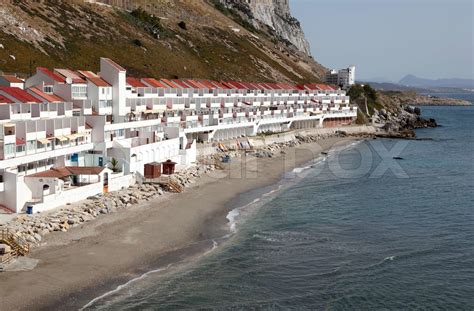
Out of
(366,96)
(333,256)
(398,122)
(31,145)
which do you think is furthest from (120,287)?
(366,96)

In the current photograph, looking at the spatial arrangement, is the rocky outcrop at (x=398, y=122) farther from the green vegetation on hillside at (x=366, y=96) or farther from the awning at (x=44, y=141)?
the awning at (x=44, y=141)

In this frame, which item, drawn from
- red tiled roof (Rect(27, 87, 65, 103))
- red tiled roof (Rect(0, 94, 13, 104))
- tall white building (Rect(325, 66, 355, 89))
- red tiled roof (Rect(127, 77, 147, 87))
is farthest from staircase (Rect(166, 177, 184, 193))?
tall white building (Rect(325, 66, 355, 89))

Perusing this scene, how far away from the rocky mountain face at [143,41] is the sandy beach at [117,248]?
44.1 meters

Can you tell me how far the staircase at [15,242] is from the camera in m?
28.4

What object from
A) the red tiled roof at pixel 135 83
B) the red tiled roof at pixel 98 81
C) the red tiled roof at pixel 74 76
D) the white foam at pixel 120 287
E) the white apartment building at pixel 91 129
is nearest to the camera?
the white foam at pixel 120 287

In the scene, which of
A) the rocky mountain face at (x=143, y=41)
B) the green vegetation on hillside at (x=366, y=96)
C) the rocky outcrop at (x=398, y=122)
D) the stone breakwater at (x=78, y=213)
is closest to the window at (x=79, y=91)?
the stone breakwater at (x=78, y=213)

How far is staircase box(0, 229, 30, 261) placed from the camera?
28391mm

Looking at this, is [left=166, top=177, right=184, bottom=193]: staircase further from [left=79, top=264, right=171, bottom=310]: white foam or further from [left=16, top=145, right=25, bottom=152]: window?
[left=79, top=264, right=171, bottom=310]: white foam

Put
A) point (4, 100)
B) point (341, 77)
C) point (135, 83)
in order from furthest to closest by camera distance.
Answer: point (341, 77)
point (135, 83)
point (4, 100)

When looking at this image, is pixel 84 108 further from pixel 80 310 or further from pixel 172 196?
pixel 80 310

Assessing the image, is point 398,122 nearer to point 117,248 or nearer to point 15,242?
point 117,248

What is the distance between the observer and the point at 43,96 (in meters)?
45.7

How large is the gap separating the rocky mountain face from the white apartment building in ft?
75.0

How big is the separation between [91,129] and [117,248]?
17.6 meters
